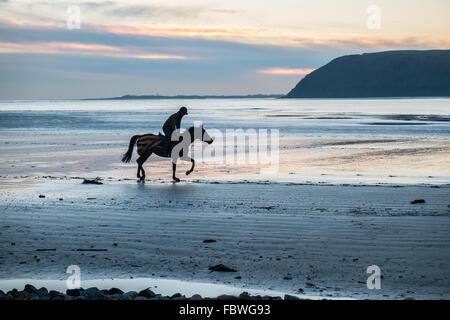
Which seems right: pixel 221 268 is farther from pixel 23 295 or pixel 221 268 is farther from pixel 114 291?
pixel 23 295

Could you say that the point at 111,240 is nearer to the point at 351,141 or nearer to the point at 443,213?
the point at 443,213

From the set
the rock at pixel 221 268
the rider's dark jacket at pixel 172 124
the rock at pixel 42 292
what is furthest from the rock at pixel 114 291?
the rider's dark jacket at pixel 172 124

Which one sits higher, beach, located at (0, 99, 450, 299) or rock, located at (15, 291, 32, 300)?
rock, located at (15, 291, 32, 300)

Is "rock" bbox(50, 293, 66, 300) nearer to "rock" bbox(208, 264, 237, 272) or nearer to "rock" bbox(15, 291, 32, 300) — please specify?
"rock" bbox(15, 291, 32, 300)

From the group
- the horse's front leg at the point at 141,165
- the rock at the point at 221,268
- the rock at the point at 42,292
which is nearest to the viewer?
the rock at the point at 42,292

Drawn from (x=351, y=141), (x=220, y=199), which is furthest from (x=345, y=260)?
(x=351, y=141)
